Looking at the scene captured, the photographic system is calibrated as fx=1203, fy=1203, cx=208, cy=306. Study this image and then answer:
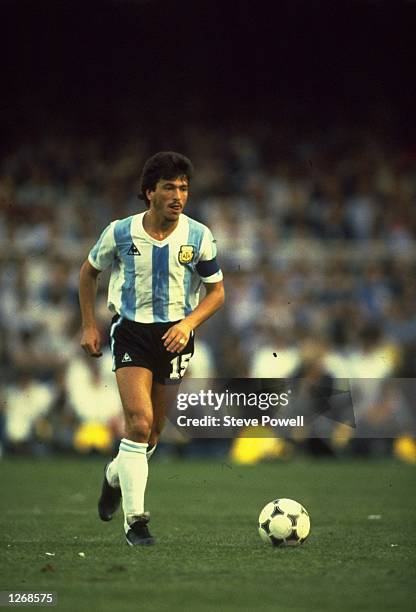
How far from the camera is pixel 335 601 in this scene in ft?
15.9

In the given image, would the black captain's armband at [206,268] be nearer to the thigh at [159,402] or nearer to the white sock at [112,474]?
the thigh at [159,402]

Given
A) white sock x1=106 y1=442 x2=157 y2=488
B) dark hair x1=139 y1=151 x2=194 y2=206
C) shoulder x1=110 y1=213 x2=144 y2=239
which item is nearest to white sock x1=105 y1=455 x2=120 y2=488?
white sock x1=106 y1=442 x2=157 y2=488

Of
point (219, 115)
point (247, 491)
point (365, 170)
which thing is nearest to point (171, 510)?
point (247, 491)

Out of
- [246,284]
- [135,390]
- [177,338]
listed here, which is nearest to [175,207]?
[177,338]

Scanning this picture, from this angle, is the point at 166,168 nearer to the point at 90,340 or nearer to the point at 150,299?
the point at 150,299

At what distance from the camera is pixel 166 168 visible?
6.88m

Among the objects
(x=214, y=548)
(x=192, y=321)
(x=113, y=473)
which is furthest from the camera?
(x=113, y=473)

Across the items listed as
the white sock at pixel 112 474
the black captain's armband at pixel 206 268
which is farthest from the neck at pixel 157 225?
the white sock at pixel 112 474

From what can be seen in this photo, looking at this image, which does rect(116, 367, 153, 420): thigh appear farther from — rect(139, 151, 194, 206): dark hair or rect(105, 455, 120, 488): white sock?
rect(139, 151, 194, 206): dark hair

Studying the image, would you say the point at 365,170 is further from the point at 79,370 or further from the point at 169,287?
the point at 169,287

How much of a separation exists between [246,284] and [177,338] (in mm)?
9162

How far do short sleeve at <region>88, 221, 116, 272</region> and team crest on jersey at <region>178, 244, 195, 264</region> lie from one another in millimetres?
395

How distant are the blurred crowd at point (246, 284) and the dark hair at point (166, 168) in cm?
791

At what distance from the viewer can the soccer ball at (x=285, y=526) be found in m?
6.70
